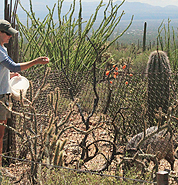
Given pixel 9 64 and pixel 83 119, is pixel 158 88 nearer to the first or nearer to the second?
pixel 83 119

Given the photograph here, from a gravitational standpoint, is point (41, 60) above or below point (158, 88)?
above

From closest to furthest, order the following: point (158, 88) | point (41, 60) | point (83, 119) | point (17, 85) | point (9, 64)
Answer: point (9, 64)
point (41, 60)
point (17, 85)
point (83, 119)
point (158, 88)

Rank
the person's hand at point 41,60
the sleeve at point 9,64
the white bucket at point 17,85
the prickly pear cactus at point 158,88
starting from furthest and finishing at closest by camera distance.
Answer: the prickly pear cactus at point 158,88, the white bucket at point 17,85, the person's hand at point 41,60, the sleeve at point 9,64

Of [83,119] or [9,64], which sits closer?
[9,64]

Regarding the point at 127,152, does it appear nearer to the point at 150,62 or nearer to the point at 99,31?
the point at 150,62

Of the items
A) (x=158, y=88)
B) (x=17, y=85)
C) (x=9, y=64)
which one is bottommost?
(x=158, y=88)

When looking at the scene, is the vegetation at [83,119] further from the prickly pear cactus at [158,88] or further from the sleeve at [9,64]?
the sleeve at [9,64]

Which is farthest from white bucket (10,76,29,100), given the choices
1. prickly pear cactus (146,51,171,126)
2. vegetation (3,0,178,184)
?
prickly pear cactus (146,51,171,126)

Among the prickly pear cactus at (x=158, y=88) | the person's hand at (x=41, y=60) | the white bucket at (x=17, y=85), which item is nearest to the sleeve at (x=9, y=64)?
the person's hand at (x=41, y=60)

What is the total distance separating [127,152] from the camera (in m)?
3.13

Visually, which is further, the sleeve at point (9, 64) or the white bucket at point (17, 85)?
the white bucket at point (17, 85)

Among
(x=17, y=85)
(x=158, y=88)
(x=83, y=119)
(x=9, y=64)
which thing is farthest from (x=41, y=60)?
(x=158, y=88)

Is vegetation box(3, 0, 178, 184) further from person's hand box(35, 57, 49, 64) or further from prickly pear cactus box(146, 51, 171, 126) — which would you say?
person's hand box(35, 57, 49, 64)

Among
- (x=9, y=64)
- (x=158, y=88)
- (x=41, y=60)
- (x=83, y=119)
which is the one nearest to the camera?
(x=9, y=64)
